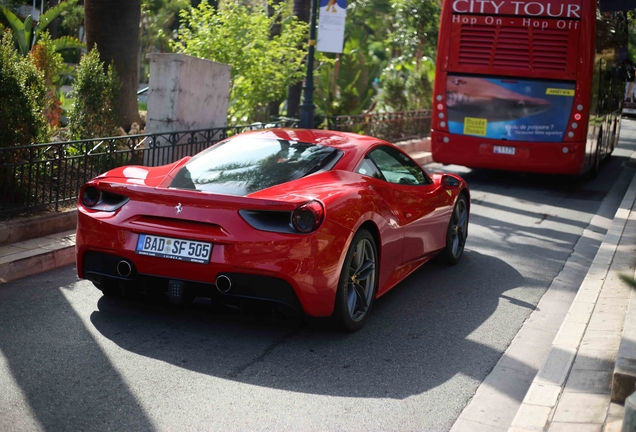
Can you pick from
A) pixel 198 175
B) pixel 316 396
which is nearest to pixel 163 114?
pixel 198 175

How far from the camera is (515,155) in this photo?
583 inches

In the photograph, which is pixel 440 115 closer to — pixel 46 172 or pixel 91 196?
pixel 46 172

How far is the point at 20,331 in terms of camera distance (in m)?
5.51

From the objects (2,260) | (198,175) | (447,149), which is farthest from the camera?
(447,149)

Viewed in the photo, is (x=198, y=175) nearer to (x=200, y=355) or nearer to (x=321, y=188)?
(x=321, y=188)

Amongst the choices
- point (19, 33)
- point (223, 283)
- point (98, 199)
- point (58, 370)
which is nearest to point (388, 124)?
point (19, 33)

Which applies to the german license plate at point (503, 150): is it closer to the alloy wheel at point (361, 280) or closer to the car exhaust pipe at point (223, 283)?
the alloy wheel at point (361, 280)

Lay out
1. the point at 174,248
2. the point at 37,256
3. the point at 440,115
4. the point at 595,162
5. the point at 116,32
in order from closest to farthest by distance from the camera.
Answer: the point at 174,248 → the point at 37,256 → the point at 116,32 → the point at 440,115 → the point at 595,162

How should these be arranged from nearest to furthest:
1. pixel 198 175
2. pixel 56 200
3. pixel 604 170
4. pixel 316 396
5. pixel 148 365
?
pixel 316 396 < pixel 148 365 < pixel 198 175 < pixel 56 200 < pixel 604 170

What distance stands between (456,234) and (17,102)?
4.56 m

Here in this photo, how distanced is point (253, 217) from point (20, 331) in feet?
5.60

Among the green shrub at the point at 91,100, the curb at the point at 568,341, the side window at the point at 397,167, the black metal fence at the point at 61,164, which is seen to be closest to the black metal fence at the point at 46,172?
the black metal fence at the point at 61,164

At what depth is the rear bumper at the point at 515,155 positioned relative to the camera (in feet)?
47.2

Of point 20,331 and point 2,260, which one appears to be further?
point 2,260
